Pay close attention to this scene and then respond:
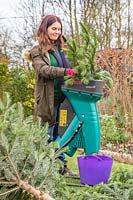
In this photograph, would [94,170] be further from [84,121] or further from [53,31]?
[53,31]

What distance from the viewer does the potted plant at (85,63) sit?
3.57 m

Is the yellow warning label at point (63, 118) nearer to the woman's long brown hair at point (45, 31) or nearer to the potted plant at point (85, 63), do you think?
the potted plant at point (85, 63)

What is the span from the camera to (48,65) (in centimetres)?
388

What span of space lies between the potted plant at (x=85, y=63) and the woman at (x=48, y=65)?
0.24 metres

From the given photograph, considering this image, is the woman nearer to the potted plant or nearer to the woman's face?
the woman's face

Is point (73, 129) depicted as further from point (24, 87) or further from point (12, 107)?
point (24, 87)

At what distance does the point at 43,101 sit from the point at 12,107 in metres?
2.25

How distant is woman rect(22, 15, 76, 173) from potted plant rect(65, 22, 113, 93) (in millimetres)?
A: 235

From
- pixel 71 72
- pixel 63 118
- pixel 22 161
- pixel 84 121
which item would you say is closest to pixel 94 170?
pixel 84 121

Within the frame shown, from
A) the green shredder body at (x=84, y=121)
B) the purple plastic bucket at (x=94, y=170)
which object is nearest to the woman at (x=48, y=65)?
the green shredder body at (x=84, y=121)

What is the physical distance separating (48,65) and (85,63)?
1.39 feet

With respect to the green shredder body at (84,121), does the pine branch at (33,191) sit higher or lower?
higher

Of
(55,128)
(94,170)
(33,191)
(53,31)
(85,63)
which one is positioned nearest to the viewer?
(33,191)

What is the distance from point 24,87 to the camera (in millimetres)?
7723
